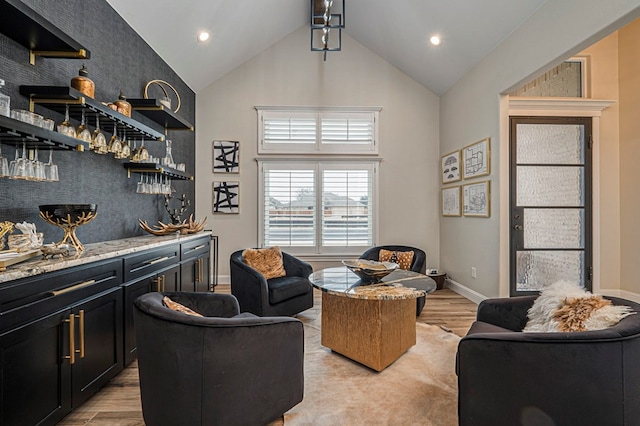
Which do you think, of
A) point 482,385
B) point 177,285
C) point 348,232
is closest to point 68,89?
point 177,285

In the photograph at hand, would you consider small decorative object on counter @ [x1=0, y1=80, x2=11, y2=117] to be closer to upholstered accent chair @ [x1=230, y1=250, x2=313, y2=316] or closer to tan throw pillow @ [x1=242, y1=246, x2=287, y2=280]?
upholstered accent chair @ [x1=230, y1=250, x2=313, y2=316]

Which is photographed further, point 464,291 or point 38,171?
point 464,291

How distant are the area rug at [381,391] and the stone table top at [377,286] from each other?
0.60 m

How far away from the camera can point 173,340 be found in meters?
1.49

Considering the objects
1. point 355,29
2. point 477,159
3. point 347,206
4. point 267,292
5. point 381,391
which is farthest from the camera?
point 347,206

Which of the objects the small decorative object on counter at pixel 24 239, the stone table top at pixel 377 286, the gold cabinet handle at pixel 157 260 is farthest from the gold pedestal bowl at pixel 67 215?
the stone table top at pixel 377 286

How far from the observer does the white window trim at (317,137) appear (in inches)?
200

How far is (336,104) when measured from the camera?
514 cm

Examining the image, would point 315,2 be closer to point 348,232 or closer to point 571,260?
point 348,232

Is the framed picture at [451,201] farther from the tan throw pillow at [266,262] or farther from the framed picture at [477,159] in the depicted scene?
the tan throw pillow at [266,262]

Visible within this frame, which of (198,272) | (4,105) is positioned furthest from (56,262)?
(198,272)

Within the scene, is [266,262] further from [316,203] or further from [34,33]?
[34,33]

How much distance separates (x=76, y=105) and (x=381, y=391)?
2.82 metres

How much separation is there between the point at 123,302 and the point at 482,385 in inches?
89.6
